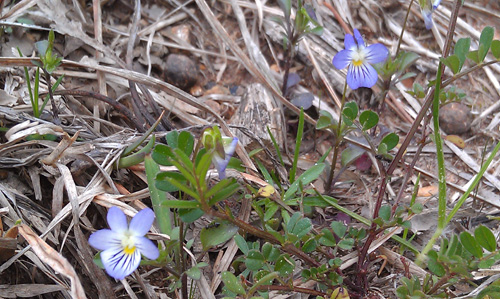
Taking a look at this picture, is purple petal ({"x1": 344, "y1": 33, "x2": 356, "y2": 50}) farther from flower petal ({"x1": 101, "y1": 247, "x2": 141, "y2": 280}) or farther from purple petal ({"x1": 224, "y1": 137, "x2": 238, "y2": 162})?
flower petal ({"x1": 101, "y1": 247, "x2": 141, "y2": 280})

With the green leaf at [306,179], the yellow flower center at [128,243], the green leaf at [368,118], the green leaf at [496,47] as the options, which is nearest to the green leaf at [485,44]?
the green leaf at [496,47]

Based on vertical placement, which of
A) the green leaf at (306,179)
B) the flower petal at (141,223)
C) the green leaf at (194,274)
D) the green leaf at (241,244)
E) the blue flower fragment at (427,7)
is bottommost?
the green leaf at (194,274)

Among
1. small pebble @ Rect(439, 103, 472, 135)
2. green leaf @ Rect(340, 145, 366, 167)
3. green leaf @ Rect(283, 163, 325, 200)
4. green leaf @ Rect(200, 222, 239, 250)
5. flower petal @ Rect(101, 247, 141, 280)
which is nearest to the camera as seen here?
flower petal @ Rect(101, 247, 141, 280)

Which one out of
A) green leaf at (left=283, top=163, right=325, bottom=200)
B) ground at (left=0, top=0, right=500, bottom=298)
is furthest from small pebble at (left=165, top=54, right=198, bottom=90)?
green leaf at (left=283, top=163, right=325, bottom=200)

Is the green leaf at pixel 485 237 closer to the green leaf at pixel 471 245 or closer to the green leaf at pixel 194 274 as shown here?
the green leaf at pixel 471 245

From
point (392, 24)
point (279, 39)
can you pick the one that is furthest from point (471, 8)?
point (279, 39)

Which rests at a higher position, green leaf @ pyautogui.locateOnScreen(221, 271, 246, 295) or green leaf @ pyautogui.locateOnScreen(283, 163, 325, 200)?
green leaf @ pyautogui.locateOnScreen(283, 163, 325, 200)
